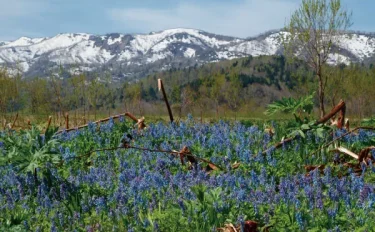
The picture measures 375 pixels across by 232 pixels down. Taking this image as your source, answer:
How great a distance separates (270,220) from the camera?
3.86 metres

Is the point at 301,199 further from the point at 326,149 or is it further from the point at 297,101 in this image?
the point at 326,149

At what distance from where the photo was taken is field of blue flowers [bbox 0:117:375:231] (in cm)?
394

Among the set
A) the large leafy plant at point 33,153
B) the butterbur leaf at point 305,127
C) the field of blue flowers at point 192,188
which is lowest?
the field of blue flowers at point 192,188

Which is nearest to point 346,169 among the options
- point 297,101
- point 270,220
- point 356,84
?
point 297,101

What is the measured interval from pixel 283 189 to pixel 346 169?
131cm

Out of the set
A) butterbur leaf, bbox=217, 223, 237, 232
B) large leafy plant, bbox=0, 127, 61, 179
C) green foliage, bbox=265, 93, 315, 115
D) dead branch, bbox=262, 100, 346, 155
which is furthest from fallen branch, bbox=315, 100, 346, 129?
large leafy plant, bbox=0, 127, 61, 179

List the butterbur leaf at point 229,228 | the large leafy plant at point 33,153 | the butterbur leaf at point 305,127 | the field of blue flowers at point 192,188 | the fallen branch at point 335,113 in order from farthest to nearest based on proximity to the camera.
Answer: the fallen branch at point 335,113 < the butterbur leaf at point 305,127 < the large leafy plant at point 33,153 < the field of blue flowers at point 192,188 < the butterbur leaf at point 229,228

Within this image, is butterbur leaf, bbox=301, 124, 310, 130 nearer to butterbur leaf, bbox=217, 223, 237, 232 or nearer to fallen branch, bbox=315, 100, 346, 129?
fallen branch, bbox=315, 100, 346, 129

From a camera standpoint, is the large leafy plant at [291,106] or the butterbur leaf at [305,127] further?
the butterbur leaf at [305,127]

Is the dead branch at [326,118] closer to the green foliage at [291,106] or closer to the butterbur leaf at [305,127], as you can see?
the butterbur leaf at [305,127]

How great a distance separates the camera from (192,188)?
435 centimetres

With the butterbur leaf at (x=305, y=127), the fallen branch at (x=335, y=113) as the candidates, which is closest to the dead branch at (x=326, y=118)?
the fallen branch at (x=335, y=113)

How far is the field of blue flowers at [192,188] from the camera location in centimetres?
394

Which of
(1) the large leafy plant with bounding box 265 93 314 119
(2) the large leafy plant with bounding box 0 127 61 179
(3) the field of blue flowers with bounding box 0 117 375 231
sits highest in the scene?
(1) the large leafy plant with bounding box 265 93 314 119
